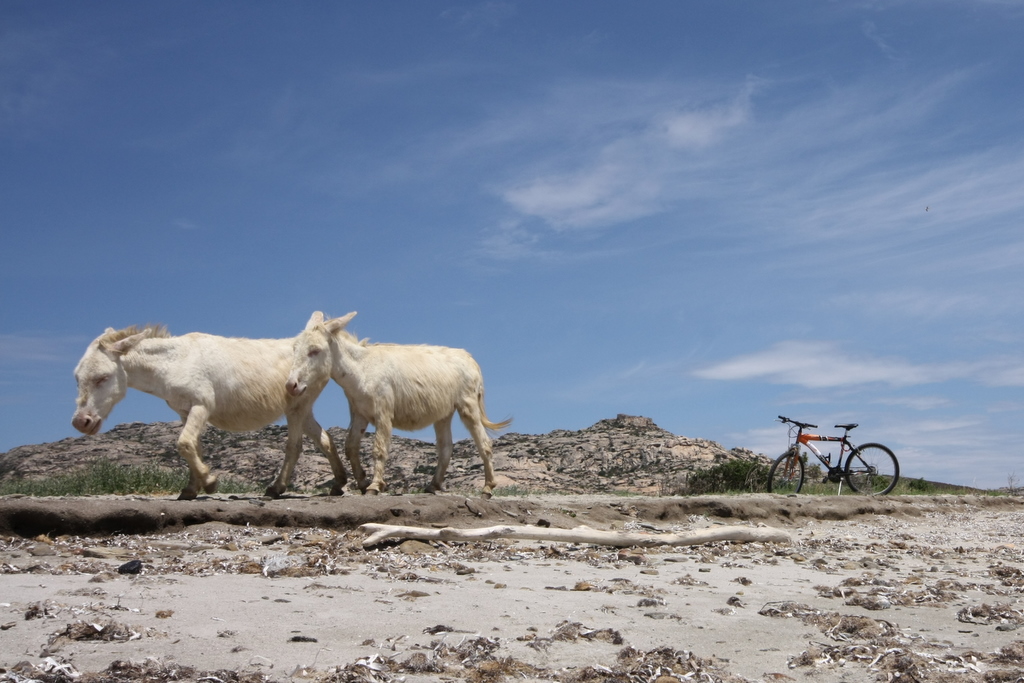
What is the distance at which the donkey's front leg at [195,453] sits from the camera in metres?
9.91

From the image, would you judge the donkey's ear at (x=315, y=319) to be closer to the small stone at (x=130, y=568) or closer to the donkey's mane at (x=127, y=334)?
the donkey's mane at (x=127, y=334)

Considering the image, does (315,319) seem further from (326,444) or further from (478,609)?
(478,609)

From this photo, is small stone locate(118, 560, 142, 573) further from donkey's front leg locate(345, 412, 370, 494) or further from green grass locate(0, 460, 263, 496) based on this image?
green grass locate(0, 460, 263, 496)

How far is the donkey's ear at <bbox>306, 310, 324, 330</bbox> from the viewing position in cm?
1096

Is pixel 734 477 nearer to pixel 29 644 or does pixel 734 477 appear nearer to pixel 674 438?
pixel 674 438

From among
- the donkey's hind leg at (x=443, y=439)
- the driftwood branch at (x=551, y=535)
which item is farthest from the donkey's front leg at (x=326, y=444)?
the driftwood branch at (x=551, y=535)

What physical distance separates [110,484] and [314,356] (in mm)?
4068

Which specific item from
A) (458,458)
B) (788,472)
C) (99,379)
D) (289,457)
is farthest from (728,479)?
(99,379)

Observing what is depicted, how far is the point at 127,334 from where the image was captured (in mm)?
10539

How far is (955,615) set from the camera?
5570 mm

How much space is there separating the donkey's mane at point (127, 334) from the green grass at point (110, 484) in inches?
101

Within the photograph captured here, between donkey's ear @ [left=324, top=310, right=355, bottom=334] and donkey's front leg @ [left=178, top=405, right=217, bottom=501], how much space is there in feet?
5.63

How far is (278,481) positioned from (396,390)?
1.76 metres

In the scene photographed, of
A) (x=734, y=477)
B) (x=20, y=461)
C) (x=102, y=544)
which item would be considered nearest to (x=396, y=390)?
(x=102, y=544)
